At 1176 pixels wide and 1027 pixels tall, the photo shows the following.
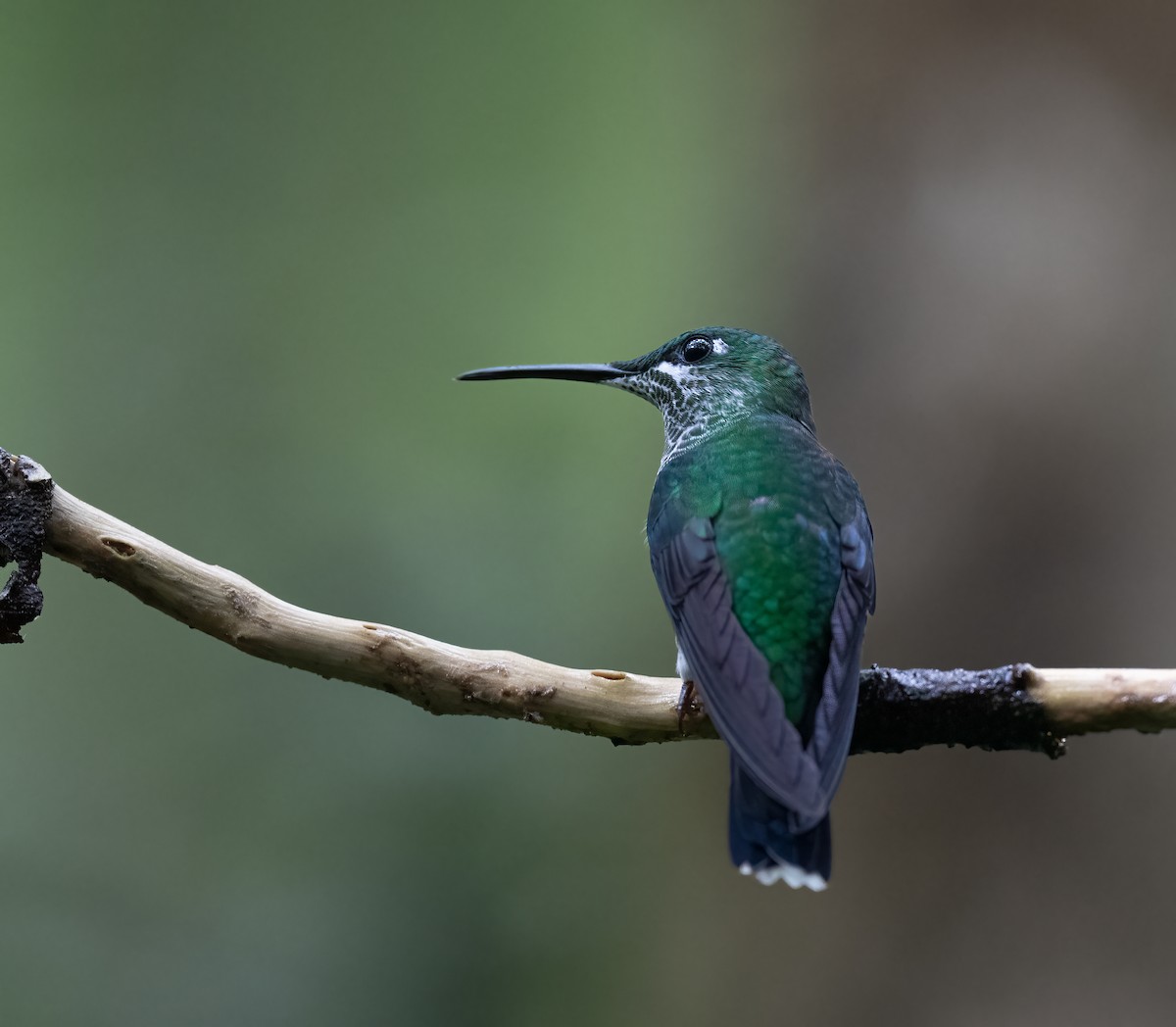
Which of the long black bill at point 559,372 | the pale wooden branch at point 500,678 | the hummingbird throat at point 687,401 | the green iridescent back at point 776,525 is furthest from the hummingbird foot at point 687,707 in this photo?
the long black bill at point 559,372

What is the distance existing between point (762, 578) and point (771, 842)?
464 mm

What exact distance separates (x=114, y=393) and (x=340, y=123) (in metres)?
1.54

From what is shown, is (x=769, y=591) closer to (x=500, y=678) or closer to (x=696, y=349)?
(x=500, y=678)

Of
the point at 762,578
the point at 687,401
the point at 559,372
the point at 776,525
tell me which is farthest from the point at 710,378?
the point at 762,578

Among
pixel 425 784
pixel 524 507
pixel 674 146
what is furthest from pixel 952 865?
pixel 674 146

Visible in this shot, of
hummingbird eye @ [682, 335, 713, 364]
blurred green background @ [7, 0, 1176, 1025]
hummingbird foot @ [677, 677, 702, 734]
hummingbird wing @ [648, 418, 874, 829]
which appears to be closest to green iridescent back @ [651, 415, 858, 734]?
hummingbird wing @ [648, 418, 874, 829]

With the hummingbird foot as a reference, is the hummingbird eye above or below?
above

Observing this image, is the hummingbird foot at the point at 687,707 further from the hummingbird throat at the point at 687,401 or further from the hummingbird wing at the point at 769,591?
the hummingbird throat at the point at 687,401

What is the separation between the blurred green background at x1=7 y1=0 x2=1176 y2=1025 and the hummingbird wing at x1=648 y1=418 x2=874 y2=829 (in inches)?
53.1

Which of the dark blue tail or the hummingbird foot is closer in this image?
the dark blue tail

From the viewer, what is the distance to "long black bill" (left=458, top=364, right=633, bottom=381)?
2.58m

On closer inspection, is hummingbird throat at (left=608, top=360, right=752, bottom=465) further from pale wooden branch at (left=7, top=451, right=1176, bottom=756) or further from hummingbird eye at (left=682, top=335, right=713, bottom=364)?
pale wooden branch at (left=7, top=451, right=1176, bottom=756)

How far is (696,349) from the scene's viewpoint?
2.63m

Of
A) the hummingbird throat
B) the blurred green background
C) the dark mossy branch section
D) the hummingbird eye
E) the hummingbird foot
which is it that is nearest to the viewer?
the dark mossy branch section
